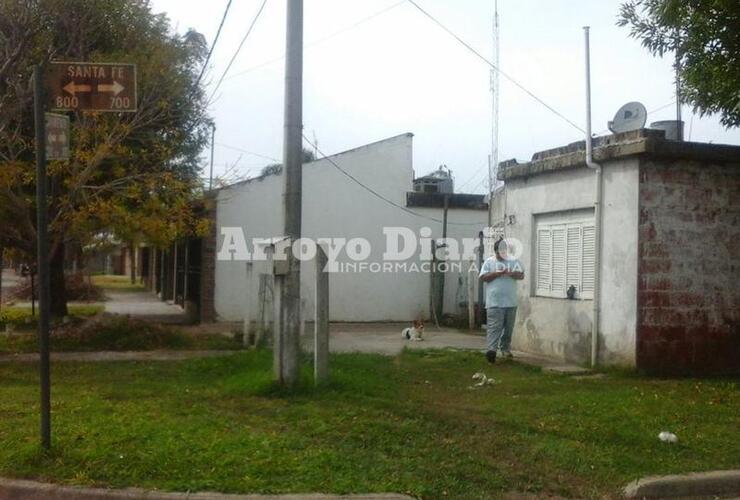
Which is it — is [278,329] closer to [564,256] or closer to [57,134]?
[57,134]

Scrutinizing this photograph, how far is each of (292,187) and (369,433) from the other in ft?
9.26

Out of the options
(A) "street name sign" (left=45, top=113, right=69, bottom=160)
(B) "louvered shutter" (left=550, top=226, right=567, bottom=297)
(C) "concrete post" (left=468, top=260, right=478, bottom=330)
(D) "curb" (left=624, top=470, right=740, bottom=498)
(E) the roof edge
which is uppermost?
(E) the roof edge

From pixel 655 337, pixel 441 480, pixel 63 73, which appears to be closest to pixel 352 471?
pixel 441 480

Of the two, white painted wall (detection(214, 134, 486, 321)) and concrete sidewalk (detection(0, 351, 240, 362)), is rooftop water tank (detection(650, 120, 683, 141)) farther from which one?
white painted wall (detection(214, 134, 486, 321))

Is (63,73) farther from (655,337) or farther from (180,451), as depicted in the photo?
(655,337)

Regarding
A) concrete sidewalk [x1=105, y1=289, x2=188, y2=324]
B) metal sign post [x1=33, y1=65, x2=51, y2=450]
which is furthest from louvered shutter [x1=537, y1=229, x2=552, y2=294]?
concrete sidewalk [x1=105, y1=289, x2=188, y2=324]

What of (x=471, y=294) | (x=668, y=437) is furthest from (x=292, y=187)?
(x=471, y=294)

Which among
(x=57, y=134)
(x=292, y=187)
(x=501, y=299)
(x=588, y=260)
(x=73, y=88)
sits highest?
(x=73, y=88)

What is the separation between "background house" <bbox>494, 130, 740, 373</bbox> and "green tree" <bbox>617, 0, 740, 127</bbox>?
0.81 m

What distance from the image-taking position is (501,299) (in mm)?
10961

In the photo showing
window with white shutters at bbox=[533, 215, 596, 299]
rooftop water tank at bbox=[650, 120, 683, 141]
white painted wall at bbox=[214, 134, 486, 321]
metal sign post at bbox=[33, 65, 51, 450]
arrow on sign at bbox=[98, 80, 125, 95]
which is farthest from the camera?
white painted wall at bbox=[214, 134, 486, 321]

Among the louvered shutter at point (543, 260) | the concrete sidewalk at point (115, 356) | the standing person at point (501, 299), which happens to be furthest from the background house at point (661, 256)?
the concrete sidewalk at point (115, 356)

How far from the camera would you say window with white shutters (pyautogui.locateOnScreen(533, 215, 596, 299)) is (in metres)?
10.8

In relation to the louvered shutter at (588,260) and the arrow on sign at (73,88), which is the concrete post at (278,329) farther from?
the louvered shutter at (588,260)
